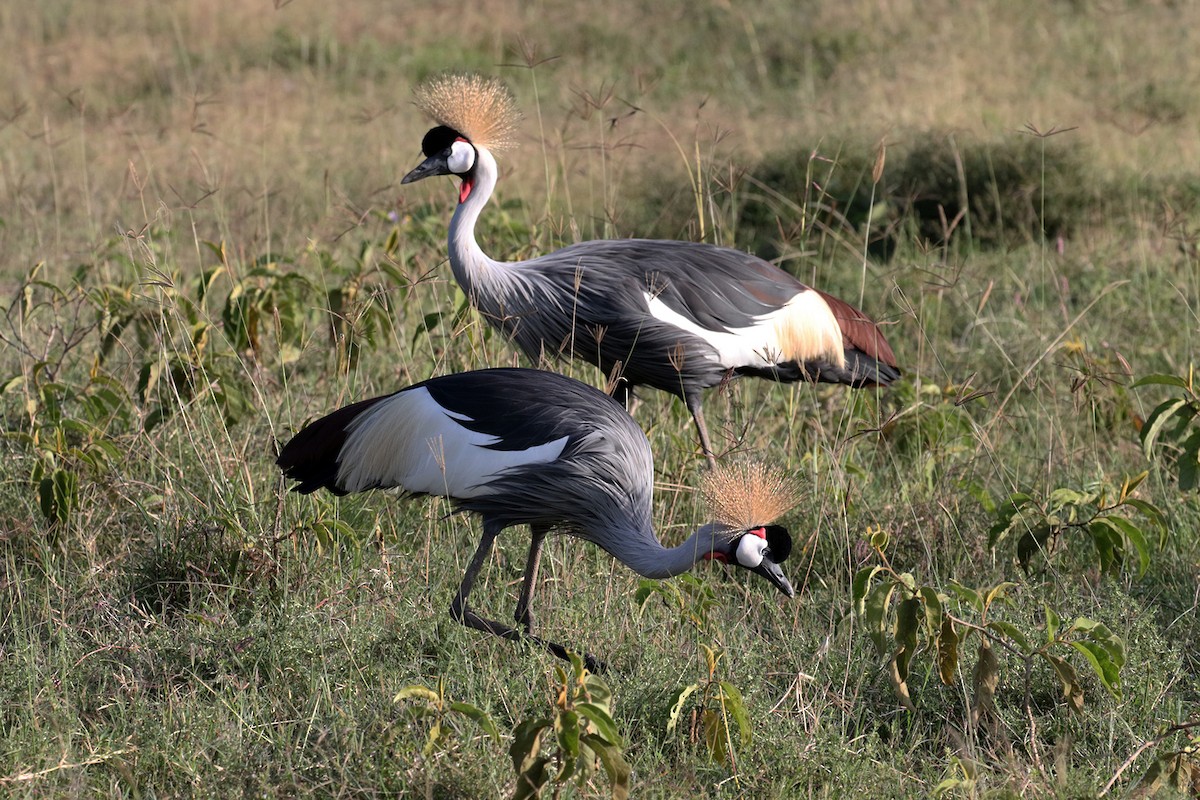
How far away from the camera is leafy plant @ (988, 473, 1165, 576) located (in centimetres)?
267

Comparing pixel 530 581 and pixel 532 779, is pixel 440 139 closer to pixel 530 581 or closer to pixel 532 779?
pixel 530 581

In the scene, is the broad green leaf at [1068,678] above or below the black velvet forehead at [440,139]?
below

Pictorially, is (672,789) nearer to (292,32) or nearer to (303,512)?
(303,512)

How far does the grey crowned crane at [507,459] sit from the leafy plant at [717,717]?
0.32 m

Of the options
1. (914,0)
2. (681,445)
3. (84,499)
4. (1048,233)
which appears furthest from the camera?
(914,0)

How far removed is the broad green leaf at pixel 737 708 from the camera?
221cm

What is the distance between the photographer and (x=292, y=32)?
7883mm

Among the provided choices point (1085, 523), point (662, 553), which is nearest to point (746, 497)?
point (662, 553)

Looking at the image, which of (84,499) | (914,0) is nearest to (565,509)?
(84,499)

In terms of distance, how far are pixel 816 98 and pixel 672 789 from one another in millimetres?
5123

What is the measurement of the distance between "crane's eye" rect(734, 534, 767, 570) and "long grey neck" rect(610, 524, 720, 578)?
0.18ft

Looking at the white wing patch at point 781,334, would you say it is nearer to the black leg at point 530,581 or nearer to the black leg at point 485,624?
the black leg at point 530,581

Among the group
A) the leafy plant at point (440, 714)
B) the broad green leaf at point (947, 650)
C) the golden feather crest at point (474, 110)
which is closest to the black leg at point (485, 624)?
the leafy plant at point (440, 714)

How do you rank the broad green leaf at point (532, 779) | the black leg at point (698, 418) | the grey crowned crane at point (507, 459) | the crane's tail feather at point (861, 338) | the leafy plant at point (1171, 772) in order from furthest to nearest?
the crane's tail feather at point (861, 338) → the black leg at point (698, 418) → the grey crowned crane at point (507, 459) → the leafy plant at point (1171, 772) → the broad green leaf at point (532, 779)
